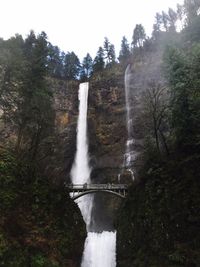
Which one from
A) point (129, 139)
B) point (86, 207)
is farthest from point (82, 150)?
point (86, 207)

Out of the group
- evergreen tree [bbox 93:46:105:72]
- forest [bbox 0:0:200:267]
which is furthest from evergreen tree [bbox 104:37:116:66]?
forest [bbox 0:0:200:267]

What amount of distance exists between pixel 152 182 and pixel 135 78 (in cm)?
3767

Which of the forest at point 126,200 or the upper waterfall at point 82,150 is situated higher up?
the upper waterfall at point 82,150

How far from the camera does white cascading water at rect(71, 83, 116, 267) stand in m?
28.8

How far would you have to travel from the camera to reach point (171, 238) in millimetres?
18016

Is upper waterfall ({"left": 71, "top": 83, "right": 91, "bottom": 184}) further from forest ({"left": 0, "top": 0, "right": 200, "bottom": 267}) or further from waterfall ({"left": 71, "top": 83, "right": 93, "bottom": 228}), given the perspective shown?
forest ({"left": 0, "top": 0, "right": 200, "bottom": 267})

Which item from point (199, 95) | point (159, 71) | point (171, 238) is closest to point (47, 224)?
point (171, 238)

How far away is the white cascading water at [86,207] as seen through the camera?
28.8 meters

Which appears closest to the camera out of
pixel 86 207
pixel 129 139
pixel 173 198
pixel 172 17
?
pixel 173 198

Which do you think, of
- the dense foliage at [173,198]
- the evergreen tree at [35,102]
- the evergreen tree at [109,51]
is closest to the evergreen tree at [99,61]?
the evergreen tree at [109,51]

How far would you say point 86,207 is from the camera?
44.6 meters

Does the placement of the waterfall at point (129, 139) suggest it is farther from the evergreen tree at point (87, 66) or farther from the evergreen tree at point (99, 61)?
the evergreen tree at point (87, 66)

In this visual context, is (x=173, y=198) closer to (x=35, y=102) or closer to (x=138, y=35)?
(x=35, y=102)

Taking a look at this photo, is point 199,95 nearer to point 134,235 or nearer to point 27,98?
point 134,235
